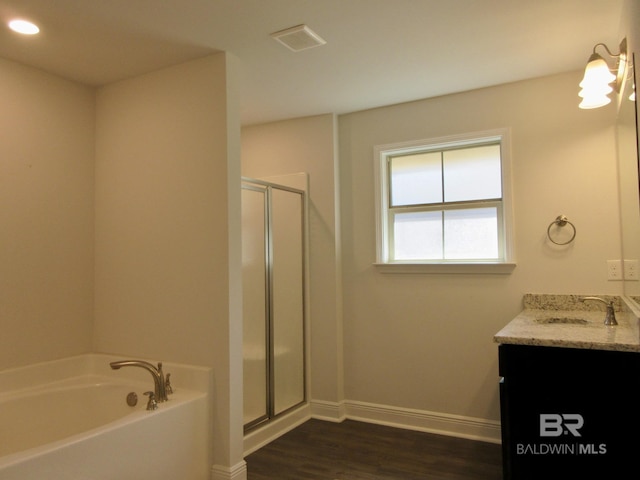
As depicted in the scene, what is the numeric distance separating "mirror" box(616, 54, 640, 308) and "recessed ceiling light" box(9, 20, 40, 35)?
9.21 feet

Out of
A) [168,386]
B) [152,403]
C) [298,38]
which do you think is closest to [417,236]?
[298,38]

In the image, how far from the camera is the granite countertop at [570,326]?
74.6 inches

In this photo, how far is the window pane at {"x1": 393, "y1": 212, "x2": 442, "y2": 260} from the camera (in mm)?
3514

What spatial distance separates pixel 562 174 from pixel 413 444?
81.4 inches

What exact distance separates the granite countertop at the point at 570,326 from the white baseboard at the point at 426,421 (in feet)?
2.91

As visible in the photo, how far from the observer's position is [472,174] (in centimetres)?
341

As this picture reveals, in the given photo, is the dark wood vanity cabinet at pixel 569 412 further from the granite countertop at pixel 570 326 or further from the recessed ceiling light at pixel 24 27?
the recessed ceiling light at pixel 24 27

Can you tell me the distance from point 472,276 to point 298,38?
1.98 metres

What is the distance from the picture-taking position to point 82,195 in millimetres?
3123

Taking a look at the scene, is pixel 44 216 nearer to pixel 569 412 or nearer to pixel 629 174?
pixel 569 412

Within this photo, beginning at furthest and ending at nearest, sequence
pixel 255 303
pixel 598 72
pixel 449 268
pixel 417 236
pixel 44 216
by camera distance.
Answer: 1. pixel 417 236
2. pixel 449 268
3. pixel 255 303
4. pixel 44 216
5. pixel 598 72

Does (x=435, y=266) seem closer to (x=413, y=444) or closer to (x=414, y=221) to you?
(x=414, y=221)

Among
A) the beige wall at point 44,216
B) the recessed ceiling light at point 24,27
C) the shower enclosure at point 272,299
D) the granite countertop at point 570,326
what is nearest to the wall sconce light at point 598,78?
the granite countertop at point 570,326

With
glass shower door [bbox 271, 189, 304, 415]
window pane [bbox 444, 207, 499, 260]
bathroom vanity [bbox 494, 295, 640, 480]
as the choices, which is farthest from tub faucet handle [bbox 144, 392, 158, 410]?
window pane [bbox 444, 207, 499, 260]
